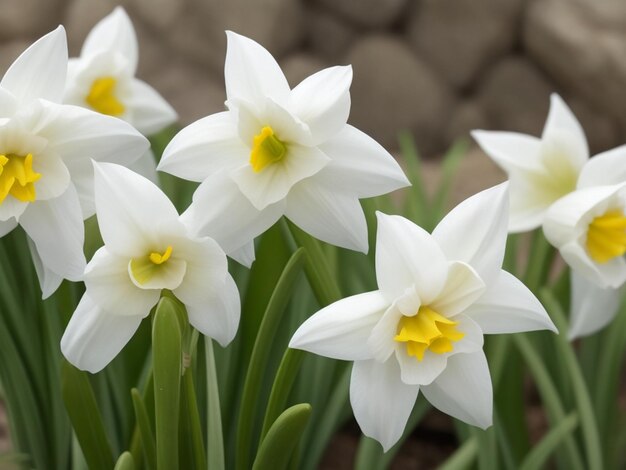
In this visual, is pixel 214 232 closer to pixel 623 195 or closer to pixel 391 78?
pixel 623 195

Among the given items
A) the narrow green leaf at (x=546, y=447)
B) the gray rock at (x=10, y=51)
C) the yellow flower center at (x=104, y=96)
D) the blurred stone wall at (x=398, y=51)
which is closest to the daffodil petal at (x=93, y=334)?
the yellow flower center at (x=104, y=96)

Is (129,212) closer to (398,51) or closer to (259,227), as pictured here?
(259,227)

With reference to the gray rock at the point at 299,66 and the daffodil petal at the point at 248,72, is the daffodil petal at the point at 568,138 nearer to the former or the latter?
the daffodil petal at the point at 248,72

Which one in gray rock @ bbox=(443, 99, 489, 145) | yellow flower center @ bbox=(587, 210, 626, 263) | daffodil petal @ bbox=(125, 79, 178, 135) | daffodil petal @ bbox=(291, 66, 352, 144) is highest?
daffodil petal @ bbox=(291, 66, 352, 144)

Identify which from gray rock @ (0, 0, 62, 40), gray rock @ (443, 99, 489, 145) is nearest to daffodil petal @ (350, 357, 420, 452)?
gray rock @ (443, 99, 489, 145)

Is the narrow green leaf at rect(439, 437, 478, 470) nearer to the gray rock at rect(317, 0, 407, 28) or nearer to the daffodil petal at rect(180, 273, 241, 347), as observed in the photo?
the daffodil petal at rect(180, 273, 241, 347)

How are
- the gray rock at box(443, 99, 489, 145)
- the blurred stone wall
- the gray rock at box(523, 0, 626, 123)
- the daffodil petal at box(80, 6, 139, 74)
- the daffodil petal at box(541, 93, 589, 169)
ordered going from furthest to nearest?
the gray rock at box(443, 99, 489, 145) < the blurred stone wall < the gray rock at box(523, 0, 626, 123) < the daffodil petal at box(80, 6, 139, 74) < the daffodil petal at box(541, 93, 589, 169)

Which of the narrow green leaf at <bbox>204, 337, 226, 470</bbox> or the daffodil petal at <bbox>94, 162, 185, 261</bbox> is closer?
the daffodil petal at <bbox>94, 162, 185, 261</bbox>
